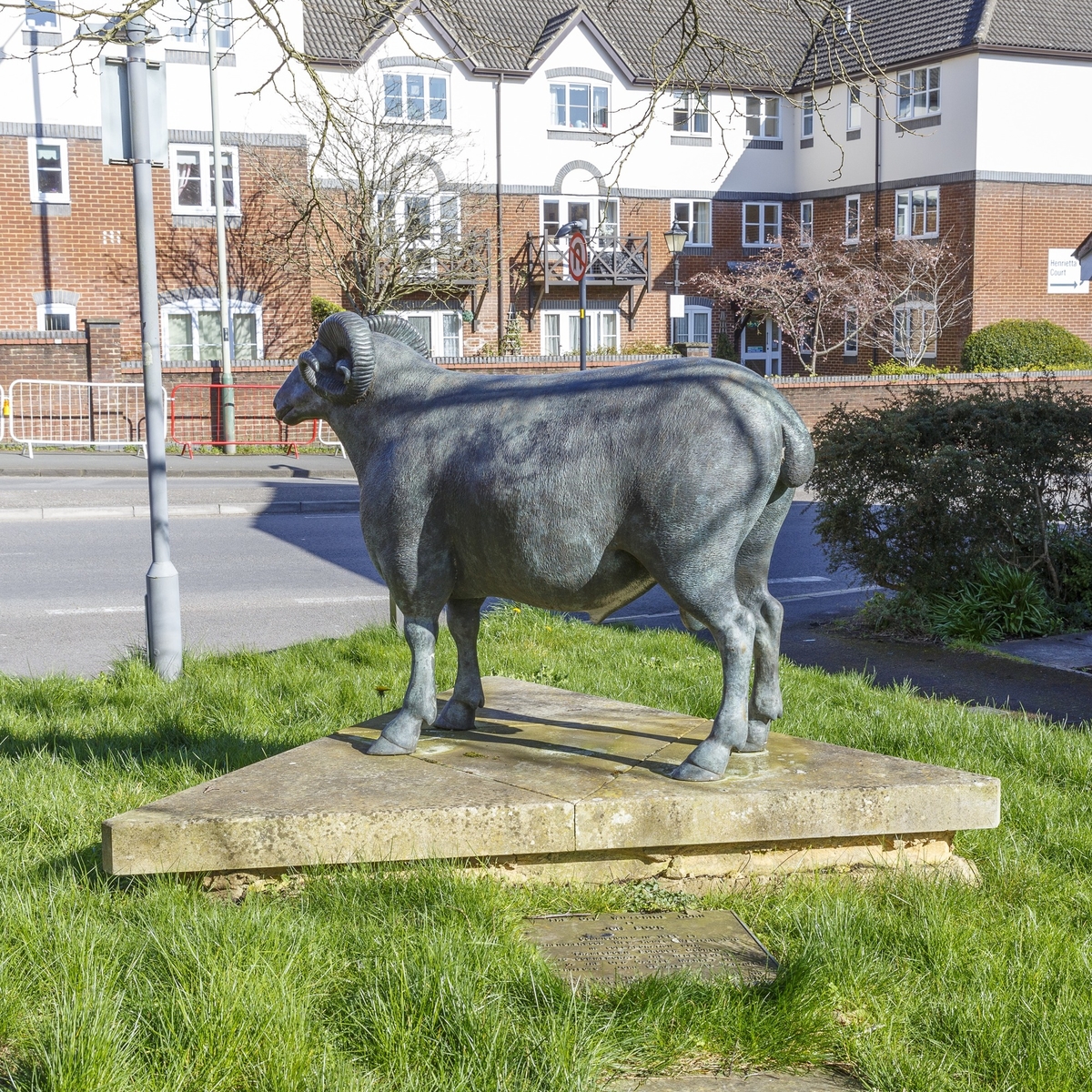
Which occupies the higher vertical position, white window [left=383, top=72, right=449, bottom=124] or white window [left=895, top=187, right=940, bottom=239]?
white window [left=383, top=72, right=449, bottom=124]

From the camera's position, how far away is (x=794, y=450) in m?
3.84

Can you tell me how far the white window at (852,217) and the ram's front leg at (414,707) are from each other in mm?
33781

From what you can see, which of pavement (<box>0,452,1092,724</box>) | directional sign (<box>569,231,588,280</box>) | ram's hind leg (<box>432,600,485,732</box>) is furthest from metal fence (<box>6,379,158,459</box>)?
ram's hind leg (<box>432,600,485,732</box>)

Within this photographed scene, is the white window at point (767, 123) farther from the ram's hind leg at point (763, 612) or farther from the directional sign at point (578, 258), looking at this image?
the ram's hind leg at point (763, 612)

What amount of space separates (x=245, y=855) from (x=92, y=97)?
27203mm

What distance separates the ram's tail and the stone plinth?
3.23 feet

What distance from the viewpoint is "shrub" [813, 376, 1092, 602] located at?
27.9 ft

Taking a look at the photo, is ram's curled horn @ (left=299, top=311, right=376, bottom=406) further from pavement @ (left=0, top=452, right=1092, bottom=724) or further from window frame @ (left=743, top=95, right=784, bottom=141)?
window frame @ (left=743, top=95, right=784, bottom=141)

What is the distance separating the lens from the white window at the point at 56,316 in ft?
88.3

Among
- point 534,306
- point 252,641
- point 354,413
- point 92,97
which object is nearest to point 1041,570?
point 252,641

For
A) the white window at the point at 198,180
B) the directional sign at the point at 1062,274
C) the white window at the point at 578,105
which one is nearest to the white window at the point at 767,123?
the white window at the point at 578,105

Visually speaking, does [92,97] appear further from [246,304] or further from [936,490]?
[936,490]

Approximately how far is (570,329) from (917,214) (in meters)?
10.2

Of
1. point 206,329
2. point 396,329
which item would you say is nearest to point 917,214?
point 206,329
